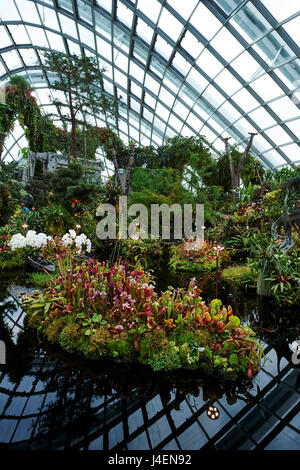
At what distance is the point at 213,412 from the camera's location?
2.36 meters

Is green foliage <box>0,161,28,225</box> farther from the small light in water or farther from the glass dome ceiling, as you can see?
the glass dome ceiling

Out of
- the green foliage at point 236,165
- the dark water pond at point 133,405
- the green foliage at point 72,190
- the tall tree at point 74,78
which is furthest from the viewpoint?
the green foliage at point 236,165

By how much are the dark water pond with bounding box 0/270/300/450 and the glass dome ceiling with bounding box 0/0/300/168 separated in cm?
1012

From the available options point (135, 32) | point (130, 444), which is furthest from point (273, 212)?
point (135, 32)

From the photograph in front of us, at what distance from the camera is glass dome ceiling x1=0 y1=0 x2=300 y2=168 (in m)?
9.95

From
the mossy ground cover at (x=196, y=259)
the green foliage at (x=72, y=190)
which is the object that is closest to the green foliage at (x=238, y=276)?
the mossy ground cover at (x=196, y=259)

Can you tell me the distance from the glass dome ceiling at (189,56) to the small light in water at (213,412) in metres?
10.4

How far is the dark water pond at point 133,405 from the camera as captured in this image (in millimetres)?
2053

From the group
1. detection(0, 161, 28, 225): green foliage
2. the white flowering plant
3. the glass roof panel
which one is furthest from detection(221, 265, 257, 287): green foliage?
the glass roof panel

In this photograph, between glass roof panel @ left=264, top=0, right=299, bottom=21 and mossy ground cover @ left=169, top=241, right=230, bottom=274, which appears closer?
mossy ground cover @ left=169, top=241, right=230, bottom=274

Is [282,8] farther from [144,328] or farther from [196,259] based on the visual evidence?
[144,328]

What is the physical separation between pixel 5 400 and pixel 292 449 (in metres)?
2.19

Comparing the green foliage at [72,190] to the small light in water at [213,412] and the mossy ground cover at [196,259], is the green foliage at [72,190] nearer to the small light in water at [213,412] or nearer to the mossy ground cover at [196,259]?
the mossy ground cover at [196,259]

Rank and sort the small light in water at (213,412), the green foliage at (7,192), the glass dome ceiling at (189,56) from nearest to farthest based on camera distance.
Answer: the small light in water at (213,412) < the green foliage at (7,192) < the glass dome ceiling at (189,56)
